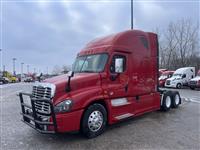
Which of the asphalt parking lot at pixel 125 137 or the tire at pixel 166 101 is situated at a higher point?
the tire at pixel 166 101

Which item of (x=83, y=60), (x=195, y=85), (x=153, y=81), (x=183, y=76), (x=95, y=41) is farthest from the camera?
(x=183, y=76)

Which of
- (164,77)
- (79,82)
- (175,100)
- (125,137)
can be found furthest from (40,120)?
(164,77)

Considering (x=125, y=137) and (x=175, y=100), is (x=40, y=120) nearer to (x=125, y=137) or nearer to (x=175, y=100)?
(x=125, y=137)

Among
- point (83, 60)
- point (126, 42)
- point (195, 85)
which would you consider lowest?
point (195, 85)

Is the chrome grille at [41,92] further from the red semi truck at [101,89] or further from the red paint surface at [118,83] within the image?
the red paint surface at [118,83]

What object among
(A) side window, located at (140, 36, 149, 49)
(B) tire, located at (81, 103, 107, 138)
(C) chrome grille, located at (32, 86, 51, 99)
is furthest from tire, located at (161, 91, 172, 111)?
(C) chrome grille, located at (32, 86, 51, 99)

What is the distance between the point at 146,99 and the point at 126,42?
7.69 ft

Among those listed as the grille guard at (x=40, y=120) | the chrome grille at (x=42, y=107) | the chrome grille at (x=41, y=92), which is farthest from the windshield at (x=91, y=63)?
the grille guard at (x=40, y=120)

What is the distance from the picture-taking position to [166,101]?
10.0m

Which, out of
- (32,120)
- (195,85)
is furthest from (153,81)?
(195,85)

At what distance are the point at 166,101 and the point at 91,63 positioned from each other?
451 centimetres

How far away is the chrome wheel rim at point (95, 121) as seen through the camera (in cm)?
625

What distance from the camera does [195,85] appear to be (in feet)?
81.8

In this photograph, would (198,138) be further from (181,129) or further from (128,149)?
(128,149)
